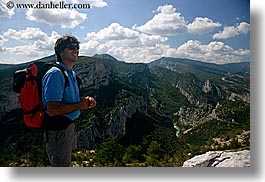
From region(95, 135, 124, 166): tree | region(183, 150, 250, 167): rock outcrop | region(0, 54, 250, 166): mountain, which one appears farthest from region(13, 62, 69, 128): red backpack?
region(183, 150, 250, 167): rock outcrop

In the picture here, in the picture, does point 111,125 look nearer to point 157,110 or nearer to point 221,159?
point 157,110

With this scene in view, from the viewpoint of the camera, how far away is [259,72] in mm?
4465

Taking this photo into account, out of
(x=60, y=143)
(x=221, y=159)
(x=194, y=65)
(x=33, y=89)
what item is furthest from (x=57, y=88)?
(x=221, y=159)

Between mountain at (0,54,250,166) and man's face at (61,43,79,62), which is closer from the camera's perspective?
man's face at (61,43,79,62)

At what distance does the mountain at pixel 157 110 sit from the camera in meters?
4.49

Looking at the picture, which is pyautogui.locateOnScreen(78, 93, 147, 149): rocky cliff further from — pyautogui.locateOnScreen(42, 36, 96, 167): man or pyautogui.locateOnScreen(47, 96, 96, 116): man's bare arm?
pyautogui.locateOnScreen(47, 96, 96, 116): man's bare arm

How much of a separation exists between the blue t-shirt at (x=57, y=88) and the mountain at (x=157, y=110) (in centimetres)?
76

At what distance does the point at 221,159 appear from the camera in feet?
15.0

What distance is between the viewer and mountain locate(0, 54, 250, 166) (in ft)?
14.7

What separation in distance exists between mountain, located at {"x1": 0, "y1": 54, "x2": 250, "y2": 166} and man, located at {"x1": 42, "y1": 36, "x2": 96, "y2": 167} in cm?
60

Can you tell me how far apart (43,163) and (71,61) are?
1.11 metres

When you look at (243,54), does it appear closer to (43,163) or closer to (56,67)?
(56,67)

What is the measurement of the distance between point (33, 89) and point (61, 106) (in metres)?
→ 0.44

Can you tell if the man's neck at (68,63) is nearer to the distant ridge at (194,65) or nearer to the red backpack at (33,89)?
the red backpack at (33,89)
